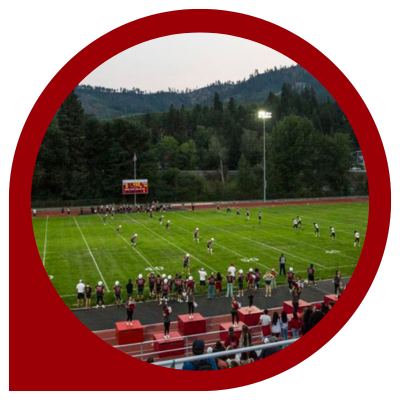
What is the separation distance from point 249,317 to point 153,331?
3.18m

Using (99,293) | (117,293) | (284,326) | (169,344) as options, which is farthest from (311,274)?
(99,293)

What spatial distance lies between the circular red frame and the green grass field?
36.0 feet

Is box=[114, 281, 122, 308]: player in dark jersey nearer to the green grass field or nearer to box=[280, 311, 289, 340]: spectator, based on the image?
the green grass field

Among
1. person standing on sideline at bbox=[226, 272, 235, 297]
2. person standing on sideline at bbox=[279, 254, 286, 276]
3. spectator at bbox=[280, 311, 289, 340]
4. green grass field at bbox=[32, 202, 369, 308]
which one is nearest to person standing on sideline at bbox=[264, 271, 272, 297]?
person standing on sideline at bbox=[226, 272, 235, 297]

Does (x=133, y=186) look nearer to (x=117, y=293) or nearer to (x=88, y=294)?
(x=117, y=293)

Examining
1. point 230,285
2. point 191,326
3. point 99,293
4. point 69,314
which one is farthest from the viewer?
point 230,285

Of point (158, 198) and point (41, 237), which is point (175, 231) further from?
point (158, 198)

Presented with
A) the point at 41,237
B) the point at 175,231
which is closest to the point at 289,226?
the point at 175,231

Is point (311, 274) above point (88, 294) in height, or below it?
above

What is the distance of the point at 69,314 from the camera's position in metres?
7.03

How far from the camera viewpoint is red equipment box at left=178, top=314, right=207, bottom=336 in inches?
548

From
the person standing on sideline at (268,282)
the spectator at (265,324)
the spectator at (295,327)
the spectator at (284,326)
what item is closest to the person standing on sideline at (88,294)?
the person standing on sideline at (268,282)

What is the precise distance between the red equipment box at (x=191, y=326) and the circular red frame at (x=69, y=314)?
7278 millimetres

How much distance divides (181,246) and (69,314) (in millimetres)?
21252
